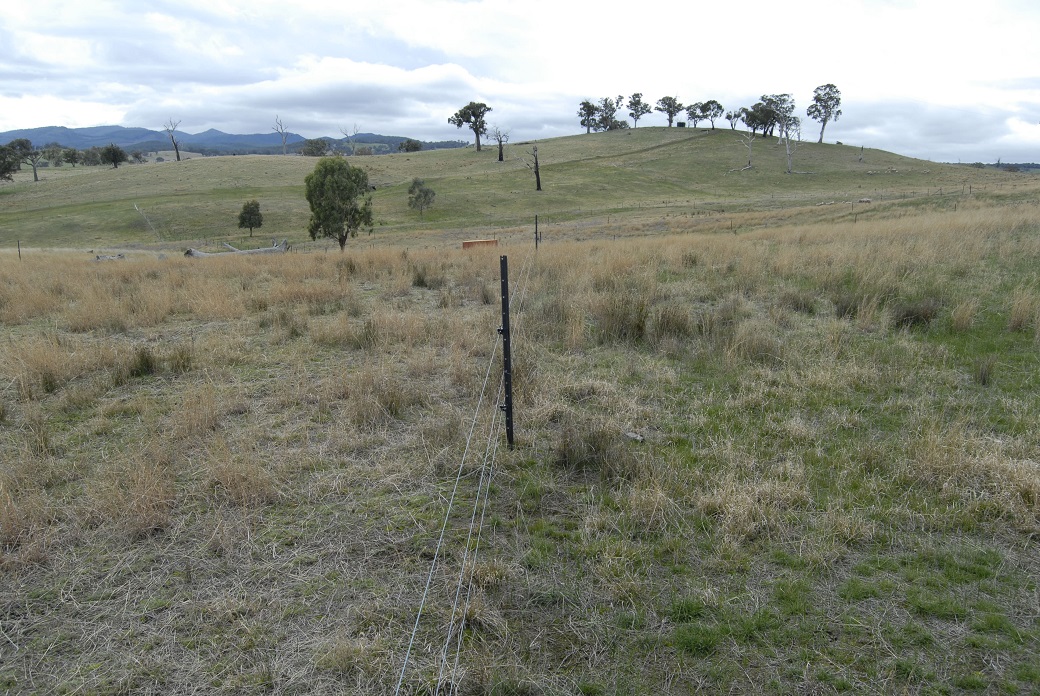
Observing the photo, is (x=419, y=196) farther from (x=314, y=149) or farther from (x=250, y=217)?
(x=314, y=149)

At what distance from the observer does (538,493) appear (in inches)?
180

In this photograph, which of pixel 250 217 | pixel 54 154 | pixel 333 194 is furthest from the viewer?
pixel 54 154

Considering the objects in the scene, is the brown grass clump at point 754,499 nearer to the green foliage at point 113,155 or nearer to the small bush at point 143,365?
the small bush at point 143,365

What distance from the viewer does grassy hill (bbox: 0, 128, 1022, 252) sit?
5062 cm

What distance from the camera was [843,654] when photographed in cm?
298

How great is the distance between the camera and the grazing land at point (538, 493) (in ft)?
9.96

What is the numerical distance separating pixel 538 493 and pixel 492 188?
6671cm

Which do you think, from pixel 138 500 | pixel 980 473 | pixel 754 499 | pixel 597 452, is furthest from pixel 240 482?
pixel 980 473

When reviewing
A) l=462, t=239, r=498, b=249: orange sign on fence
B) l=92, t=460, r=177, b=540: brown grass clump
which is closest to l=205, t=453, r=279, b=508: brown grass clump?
l=92, t=460, r=177, b=540: brown grass clump

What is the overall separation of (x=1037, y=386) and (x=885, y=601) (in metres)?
4.41

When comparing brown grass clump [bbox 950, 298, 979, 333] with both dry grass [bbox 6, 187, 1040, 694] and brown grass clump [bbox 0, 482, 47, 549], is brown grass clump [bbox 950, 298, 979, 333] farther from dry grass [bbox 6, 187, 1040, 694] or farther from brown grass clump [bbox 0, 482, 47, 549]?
brown grass clump [bbox 0, 482, 47, 549]

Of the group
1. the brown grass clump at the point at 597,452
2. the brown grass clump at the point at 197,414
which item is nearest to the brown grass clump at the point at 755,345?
the brown grass clump at the point at 597,452

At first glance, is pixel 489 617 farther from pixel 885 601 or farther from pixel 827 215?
pixel 827 215

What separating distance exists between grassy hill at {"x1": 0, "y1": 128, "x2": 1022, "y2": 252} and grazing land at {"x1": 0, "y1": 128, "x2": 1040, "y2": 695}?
3336 cm
